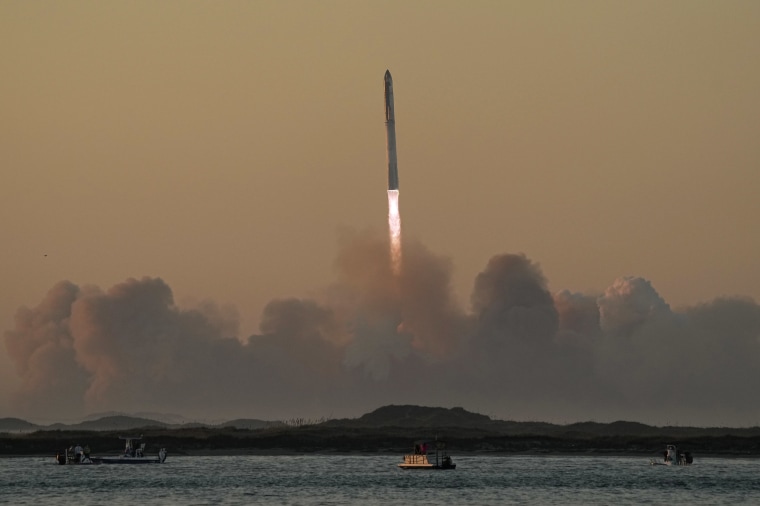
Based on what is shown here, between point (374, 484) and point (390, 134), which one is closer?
point (374, 484)

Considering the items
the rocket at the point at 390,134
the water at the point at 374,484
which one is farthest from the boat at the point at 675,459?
the rocket at the point at 390,134

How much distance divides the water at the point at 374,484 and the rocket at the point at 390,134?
38517 mm

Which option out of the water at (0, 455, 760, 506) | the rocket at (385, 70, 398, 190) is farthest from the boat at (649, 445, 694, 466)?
the rocket at (385, 70, 398, 190)

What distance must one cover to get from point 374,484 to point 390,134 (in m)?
54.8

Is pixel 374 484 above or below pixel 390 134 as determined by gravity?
below

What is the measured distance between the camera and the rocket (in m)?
193

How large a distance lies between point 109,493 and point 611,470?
68.0 m

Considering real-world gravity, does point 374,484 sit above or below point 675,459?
below

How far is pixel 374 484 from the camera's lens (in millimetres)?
157625

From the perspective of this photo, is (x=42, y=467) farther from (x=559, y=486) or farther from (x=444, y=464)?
(x=559, y=486)

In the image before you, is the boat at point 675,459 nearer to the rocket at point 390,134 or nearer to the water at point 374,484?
the water at point 374,484

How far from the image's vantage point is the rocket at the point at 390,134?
193 meters

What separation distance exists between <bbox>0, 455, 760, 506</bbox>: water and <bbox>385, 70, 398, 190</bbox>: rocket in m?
38.5

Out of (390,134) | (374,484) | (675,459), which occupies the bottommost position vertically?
(374,484)
